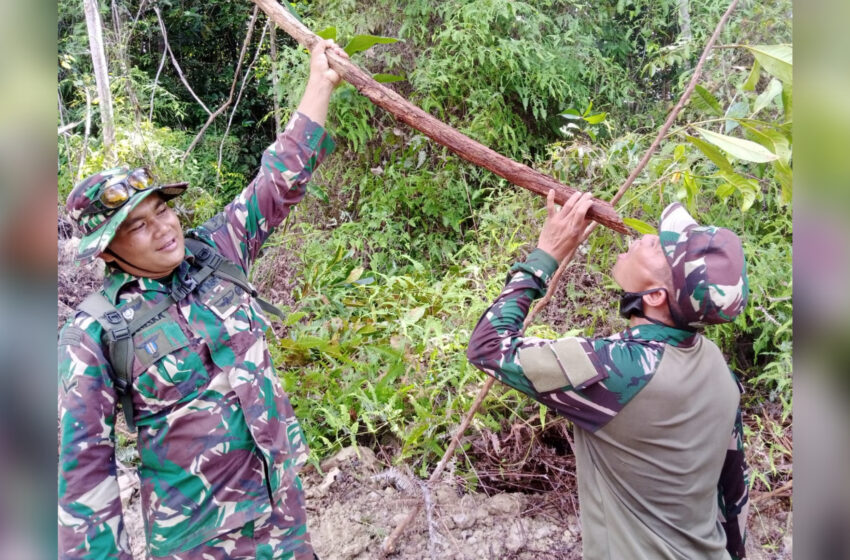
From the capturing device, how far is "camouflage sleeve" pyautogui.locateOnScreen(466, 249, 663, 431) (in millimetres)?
1437

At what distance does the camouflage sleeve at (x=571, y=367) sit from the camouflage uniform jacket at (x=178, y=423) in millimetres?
802

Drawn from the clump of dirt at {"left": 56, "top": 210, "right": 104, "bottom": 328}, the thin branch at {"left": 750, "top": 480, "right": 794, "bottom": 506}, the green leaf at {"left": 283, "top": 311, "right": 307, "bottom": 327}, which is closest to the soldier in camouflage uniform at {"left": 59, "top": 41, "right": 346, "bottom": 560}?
the green leaf at {"left": 283, "top": 311, "right": 307, "bottom": 327}

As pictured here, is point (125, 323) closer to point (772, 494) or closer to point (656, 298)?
point (656, 298)

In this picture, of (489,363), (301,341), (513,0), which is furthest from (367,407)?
(513,0)

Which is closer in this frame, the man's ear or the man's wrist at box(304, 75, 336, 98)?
the man's ear

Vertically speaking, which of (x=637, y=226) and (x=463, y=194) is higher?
(x=637, y=226)

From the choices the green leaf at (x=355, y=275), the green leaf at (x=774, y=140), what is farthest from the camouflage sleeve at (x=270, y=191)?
the green leaf at (x=355, y=275)

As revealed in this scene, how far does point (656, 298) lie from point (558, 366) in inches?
12.6

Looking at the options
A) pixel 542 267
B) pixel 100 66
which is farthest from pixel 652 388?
pixel 100 66

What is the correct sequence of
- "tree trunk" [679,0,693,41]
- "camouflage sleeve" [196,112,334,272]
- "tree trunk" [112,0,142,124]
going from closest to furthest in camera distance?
"camouflage sleeve" [196,112,334,272], "tree trunk" [679,0,693,41], "tree trunk" [112,0,142,124]

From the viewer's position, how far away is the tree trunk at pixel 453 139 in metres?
1.75

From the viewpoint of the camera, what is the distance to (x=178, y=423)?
1.76 meters

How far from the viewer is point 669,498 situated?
1487mm

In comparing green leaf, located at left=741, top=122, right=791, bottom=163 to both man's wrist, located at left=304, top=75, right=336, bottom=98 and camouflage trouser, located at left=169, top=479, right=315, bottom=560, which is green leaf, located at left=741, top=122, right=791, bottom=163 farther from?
camouflage trouser, located at left=169, top=479, right=315, bottom=560
